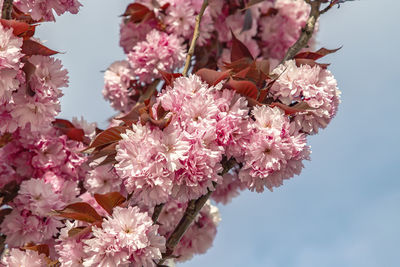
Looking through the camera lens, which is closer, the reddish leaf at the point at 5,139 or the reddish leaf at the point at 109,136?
the reddish leaf at the point at 109,136

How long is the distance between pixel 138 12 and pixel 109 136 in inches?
53.8

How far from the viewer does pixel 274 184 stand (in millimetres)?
1619

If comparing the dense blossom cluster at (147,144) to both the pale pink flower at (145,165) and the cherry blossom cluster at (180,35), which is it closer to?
the pale pink flower at (145,165)

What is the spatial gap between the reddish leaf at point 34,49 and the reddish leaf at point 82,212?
1.67 ft

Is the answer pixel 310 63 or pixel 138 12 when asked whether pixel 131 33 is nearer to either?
pixel 138 12

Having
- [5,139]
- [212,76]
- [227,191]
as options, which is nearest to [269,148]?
[212,76]

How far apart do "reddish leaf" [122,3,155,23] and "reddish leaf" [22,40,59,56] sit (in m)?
1.14

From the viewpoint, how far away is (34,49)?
69.3 inches

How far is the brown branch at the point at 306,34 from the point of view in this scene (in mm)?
1963

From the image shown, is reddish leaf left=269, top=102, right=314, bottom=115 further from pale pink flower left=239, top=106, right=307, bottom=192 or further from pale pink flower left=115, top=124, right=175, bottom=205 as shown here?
pale pink flower left=115, top=124, right=175, bottom=205

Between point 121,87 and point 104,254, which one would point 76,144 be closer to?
point 121,87

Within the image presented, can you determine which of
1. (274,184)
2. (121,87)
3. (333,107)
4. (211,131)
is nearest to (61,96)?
(211,131)

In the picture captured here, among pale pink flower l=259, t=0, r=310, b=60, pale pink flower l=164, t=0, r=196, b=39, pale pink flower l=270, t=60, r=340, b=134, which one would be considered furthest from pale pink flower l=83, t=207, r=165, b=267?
pale pink flower l=259, t=0, r=310, b=60

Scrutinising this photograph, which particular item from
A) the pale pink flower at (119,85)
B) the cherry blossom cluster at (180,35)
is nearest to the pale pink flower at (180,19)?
the cherry blossom cluster at (180,35)
